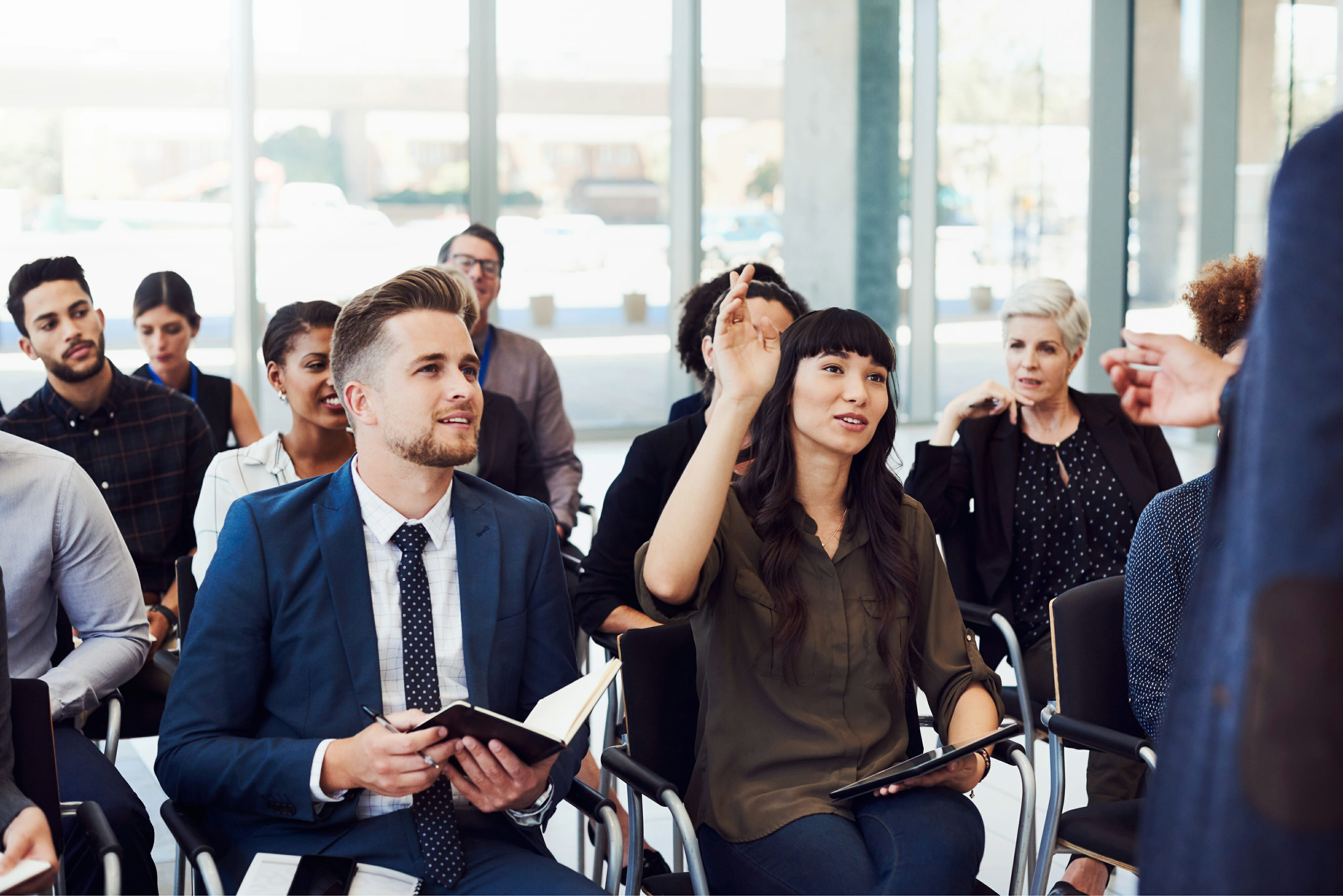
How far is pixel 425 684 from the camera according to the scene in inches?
71.7

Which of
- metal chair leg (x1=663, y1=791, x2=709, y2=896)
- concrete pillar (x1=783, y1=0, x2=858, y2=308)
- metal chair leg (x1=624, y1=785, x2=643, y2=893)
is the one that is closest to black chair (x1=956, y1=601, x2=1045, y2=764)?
metal chair leg (x1=624, y1=785, x2=643, y2=893)

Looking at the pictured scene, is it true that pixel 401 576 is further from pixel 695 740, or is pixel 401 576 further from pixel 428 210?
pixel 428 210

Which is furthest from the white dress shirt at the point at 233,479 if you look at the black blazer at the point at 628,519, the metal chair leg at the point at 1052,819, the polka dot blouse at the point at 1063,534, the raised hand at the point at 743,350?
the polka dot blouse at the point at 1063,534

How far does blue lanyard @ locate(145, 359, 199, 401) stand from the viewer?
4.20 m

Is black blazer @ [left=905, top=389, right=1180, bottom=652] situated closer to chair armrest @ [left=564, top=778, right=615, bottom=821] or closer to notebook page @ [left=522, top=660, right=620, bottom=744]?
chair armrest @ [left=564, top=778, right=615, bottom=821]

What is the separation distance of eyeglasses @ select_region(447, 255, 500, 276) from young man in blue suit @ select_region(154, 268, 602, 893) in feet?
8.09

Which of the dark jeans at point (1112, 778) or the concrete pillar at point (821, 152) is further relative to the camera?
the concrete pillar at point (821, 152)

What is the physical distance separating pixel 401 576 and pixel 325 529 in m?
0.14

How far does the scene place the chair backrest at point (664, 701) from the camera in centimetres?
211

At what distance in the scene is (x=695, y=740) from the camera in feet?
7.06

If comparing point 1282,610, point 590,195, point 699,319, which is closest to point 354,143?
point 590,195

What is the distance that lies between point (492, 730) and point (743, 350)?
2.59ft

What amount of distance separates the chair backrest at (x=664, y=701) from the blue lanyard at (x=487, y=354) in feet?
7.10

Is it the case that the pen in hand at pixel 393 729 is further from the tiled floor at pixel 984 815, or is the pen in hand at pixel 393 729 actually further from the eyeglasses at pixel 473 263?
the eyeglasses at pixel 473 263
